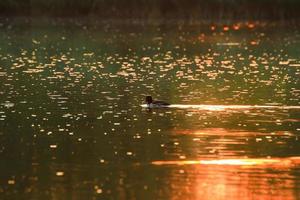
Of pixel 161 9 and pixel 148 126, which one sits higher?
pixel 161 9

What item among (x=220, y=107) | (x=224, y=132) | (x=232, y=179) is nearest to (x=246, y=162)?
(x=232, y=179)

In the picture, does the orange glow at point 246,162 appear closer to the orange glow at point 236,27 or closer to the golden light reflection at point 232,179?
the golden light reflection at point 232,179

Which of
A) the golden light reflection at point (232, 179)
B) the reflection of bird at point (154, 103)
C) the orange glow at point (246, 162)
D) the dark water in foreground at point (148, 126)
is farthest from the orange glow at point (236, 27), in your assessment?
the golden light reflection at point (232, 179)

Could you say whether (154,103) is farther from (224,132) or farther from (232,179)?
(232,179)

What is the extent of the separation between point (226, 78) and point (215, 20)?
3891 centimetres

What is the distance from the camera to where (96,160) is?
23.4 metres

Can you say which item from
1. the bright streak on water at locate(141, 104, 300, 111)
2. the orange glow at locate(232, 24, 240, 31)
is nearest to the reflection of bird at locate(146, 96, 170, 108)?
the bright streak on water at locate(141, 104, 300, 111)

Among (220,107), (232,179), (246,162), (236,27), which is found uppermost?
(236,27)

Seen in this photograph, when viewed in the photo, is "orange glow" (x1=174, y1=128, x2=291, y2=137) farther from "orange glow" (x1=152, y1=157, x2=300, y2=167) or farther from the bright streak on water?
the bright streak on water

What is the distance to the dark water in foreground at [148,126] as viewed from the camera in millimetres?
20969

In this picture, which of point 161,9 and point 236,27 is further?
point 236,27

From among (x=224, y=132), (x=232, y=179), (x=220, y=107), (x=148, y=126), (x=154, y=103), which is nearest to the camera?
(x=232, y=179)

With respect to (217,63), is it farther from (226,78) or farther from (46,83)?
(46,83)

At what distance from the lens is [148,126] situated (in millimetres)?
28703
